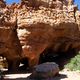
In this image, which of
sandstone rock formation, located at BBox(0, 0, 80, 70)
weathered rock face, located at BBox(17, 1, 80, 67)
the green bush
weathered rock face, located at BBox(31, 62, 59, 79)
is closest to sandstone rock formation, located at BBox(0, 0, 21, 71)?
sandstone rock formation, located at BBox(0, 0, 80, 70)

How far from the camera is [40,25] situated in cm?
2152

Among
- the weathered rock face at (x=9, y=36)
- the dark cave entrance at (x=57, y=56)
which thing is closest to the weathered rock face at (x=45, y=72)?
the weathered rock face at (x=9, y=36)

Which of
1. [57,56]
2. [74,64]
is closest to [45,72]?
[74,64]

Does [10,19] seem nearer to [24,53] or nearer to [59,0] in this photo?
[24,53]

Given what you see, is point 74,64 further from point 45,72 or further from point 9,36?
point 45,72

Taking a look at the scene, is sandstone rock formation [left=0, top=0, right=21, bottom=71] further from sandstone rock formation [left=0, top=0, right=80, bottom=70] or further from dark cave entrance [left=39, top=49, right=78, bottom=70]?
dark cave entrance [left=39, top=49, right=78, bottom=70]

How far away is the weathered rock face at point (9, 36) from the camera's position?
21.0 metres

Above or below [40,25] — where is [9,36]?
below

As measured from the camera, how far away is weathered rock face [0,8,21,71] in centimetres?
2101

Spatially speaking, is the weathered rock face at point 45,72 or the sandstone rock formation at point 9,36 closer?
the weathered rock face at point 45,72

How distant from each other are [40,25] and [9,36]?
8.39 ft

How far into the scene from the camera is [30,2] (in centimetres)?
2339

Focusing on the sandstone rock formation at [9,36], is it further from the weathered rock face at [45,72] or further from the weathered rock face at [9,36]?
the weathered rock face at [45,72]

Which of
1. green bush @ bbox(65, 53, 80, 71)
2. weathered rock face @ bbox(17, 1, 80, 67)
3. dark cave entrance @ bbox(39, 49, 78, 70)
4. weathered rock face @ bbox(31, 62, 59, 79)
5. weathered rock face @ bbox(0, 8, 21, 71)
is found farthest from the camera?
dark cave entrance @ bbox(39, 49, 78, 70)
